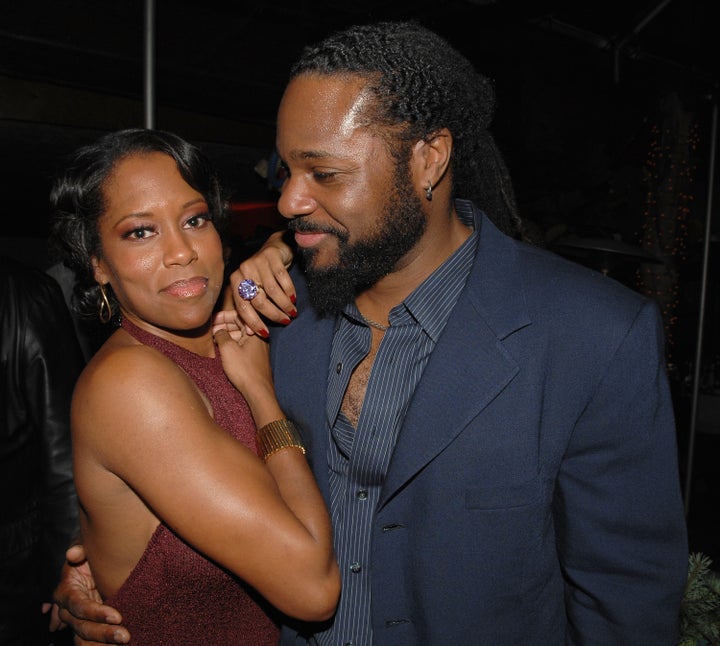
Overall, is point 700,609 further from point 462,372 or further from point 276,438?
point 276,438

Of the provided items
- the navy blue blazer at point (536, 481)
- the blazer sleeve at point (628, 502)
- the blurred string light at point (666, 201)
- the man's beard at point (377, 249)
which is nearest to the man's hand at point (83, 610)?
the navy blue blazer at point (536, 481)

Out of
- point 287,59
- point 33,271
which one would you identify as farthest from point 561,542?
point 287,59

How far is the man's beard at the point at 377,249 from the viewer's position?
158cm

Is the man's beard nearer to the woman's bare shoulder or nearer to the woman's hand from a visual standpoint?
the woman's hand

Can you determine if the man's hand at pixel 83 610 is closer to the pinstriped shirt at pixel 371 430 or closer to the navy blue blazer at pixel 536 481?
the pinstriped shirt at pixel 371 430

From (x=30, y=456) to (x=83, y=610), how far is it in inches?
32.5

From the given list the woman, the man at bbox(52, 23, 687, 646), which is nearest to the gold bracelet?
the woman

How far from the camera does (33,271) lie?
2279 millimetres

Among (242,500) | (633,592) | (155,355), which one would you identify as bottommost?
(633,592)

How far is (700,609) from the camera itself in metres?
2.04

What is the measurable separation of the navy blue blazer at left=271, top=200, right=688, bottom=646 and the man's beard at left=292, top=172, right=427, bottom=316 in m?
0.26

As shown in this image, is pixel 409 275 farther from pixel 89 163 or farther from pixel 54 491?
pixel 54 491

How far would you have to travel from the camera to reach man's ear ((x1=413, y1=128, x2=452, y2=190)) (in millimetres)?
1619

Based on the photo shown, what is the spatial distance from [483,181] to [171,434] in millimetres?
1179
